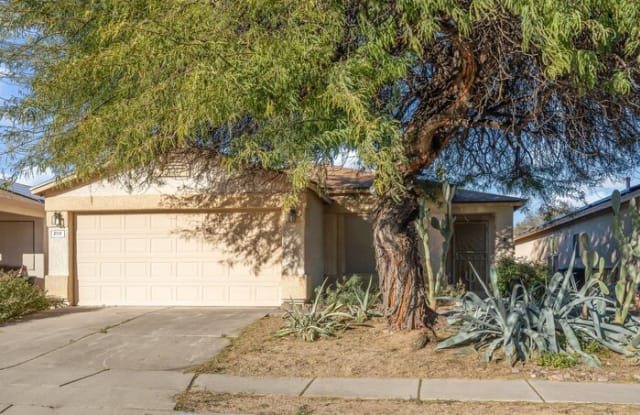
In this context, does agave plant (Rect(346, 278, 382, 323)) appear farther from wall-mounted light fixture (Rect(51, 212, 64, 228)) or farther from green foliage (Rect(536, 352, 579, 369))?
wall-mounted light fixture (Rect(51, 212, 64, 228))

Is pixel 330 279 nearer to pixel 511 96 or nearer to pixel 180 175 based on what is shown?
pixel 180 175

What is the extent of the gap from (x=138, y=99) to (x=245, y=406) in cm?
407

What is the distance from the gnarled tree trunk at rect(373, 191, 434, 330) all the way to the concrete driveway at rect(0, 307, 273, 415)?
2.83 m

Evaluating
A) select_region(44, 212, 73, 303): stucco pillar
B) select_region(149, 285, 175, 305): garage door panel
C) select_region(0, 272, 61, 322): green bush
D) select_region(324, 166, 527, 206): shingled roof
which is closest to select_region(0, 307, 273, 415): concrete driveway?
select_region(0, 272, 61, 322): green bush

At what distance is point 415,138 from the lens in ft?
30.6

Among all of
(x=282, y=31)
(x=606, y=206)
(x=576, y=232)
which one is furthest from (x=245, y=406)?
(x=576, y=232)

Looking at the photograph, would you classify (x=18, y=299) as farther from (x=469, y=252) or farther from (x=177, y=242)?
(x=469, y=252)

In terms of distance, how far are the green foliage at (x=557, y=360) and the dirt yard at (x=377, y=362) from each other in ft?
0.27

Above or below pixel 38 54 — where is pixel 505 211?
below

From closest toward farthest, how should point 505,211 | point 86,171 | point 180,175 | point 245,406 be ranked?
point 245,406
point 86,171
point 180,175
point 505,211

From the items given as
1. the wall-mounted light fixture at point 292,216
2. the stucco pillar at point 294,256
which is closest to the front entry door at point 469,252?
the stucco pillar at point 294,256

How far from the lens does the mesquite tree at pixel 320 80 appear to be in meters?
6.75

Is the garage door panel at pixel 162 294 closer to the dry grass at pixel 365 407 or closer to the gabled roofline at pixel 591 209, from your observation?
the dry grass at pixel 365 407

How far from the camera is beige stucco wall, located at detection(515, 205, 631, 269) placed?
1667cm
